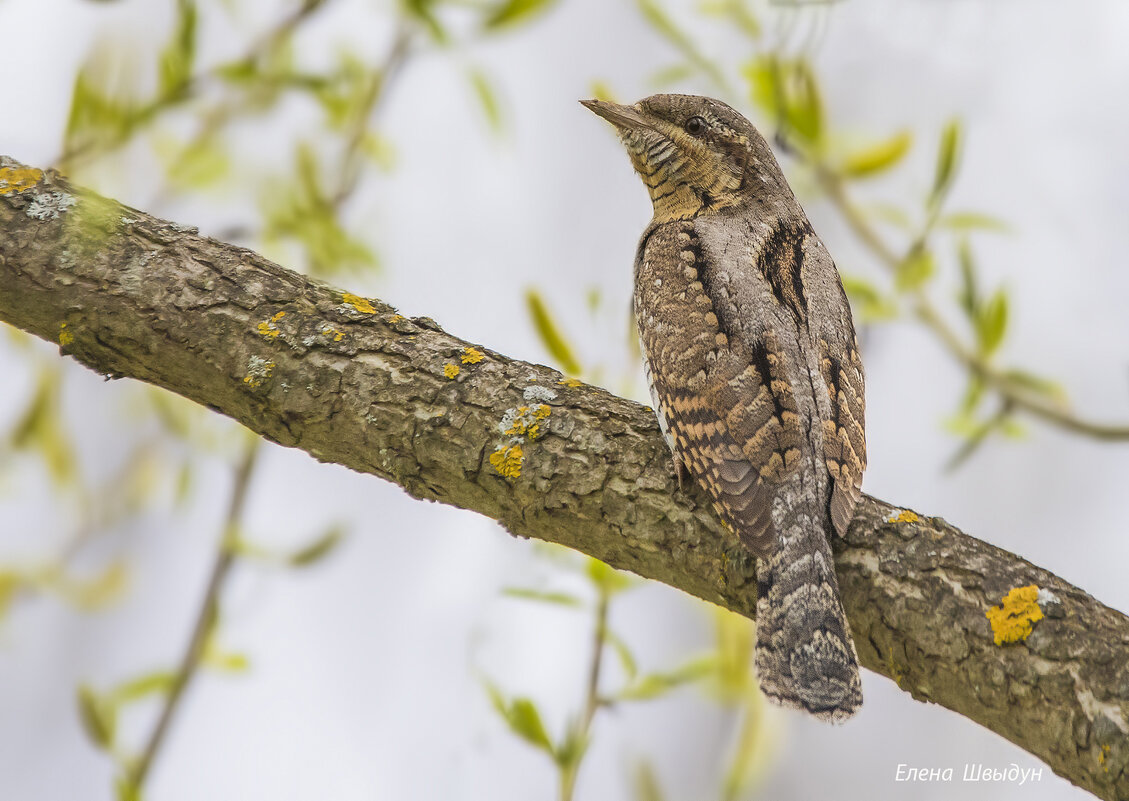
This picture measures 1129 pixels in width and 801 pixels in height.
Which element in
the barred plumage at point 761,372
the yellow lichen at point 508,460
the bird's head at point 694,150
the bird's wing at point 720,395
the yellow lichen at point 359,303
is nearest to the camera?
the barred plumage at point 761,372

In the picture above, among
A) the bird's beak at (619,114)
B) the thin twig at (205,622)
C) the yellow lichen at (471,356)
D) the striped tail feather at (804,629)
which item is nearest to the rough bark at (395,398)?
the yellow lichen at (471,356)

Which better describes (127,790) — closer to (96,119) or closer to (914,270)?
(96,119)

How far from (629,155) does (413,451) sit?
1.42 metres

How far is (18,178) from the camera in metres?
2.50

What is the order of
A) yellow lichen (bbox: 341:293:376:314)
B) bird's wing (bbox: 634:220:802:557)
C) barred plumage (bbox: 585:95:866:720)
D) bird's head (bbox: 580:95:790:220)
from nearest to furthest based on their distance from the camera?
barred plumage (bbox: 585:95:866:720) < bird's wing (bbox: 634:220:802:557) < yellow lichen (bbox: 341:293:376:314) < bird's head (bbox: 580:95:790:220)

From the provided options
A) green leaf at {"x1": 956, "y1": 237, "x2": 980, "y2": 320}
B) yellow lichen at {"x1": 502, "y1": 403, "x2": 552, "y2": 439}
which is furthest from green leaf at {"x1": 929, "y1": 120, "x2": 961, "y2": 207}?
yellow lichen at {"x1": 502, "y1": 403, "x2": 552, "y2": 439}

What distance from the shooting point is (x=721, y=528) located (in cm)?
224

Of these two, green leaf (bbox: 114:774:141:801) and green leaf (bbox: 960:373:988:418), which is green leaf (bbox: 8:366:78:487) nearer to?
green leaf (bbox: 114:774:141:801)

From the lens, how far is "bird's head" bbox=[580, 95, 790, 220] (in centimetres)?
306

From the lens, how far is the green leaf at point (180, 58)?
8.55 feet

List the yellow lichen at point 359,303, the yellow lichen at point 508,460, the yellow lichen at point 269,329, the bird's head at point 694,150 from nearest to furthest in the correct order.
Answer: the yellow lichen at point 508,460 → the yellow lichen at point 269,329 → the yellow lichen at point 359,303 → the bird's head at point 694,150

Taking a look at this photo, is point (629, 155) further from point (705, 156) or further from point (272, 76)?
point (272, 76)

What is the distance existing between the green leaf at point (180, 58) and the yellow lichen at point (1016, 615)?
8.09 ft

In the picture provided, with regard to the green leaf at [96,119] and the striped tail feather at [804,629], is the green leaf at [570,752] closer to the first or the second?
the striped tail feather at [804,629]
